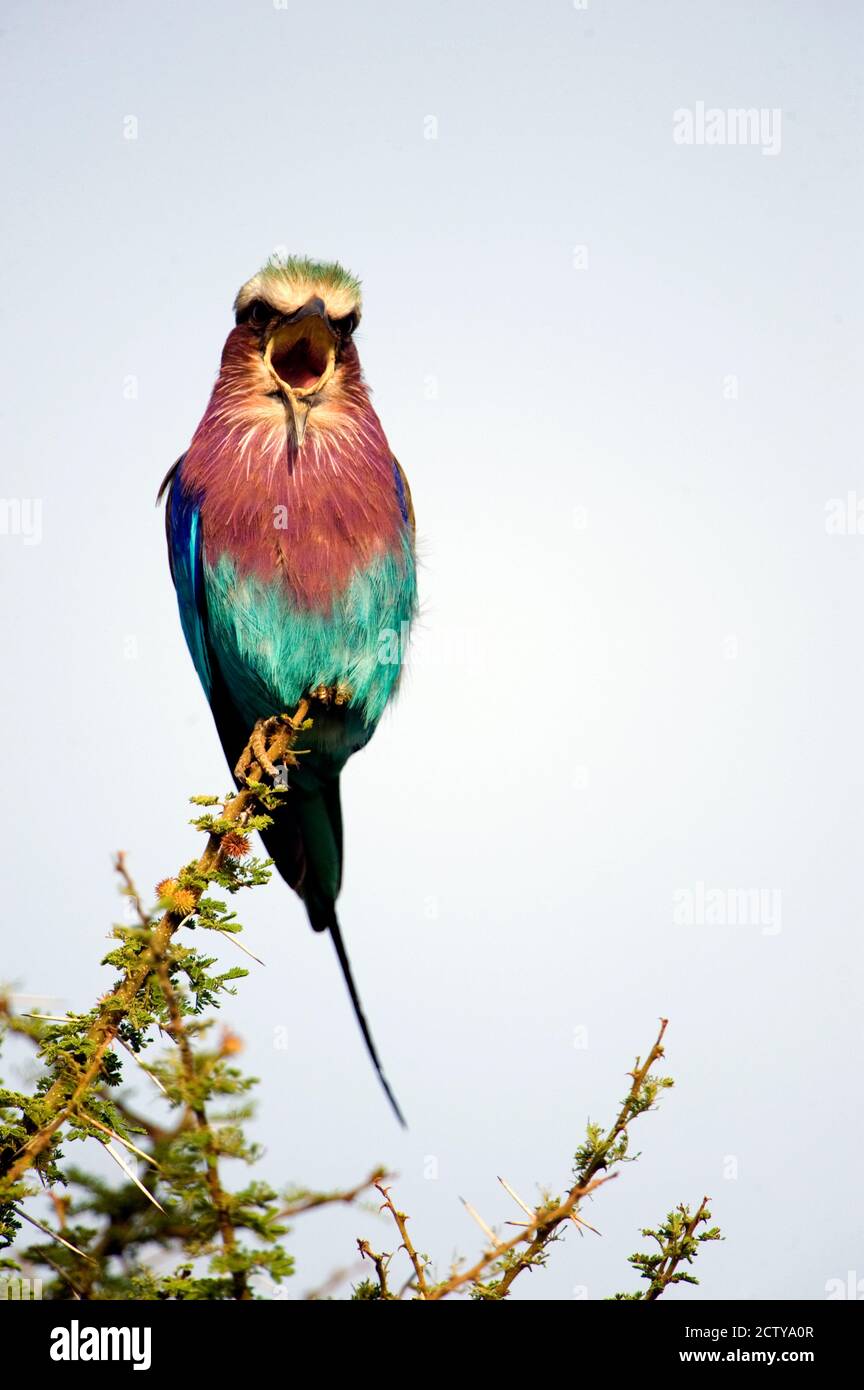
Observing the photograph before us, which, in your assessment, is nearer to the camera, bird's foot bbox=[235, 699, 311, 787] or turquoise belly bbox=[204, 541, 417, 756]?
bird's foot bbox=[235, 699, 311, 787]

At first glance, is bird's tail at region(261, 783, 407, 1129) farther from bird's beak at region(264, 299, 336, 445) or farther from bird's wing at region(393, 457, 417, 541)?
bird's beak at region(264, 299, 336, 445)

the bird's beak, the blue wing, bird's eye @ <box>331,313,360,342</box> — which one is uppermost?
bird's eye @ <box>331,313,360,342</box>

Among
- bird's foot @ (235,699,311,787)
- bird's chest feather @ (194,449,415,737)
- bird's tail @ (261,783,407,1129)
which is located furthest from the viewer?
bird's tail @ (261,783,407,1129)

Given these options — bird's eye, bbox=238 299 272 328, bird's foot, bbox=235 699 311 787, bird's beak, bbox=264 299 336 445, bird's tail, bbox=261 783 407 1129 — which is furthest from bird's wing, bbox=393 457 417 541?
bird's foot, bbox=235 699 311 787

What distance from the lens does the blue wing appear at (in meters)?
4.86

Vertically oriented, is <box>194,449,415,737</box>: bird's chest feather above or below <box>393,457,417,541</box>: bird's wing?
below

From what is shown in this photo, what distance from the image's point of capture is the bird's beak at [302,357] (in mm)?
4719

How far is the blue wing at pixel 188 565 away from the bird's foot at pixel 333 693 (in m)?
0.57

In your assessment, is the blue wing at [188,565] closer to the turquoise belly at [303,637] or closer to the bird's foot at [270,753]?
the turquoise belly at [303,637]

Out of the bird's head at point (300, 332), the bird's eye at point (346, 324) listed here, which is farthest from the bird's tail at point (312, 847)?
the bird's eye at point (346, 324)

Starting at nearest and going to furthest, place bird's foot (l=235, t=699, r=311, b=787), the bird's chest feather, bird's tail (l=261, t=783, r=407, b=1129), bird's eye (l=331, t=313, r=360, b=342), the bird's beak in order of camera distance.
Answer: bird's foot (l=235, t=699, r=311, b=787)
the bird's chest feather
the bird's beak
bird's eye (l=331, t=313, r=360, b=342)
bird's tail (l=261, t=783, r=407, b=1129)
